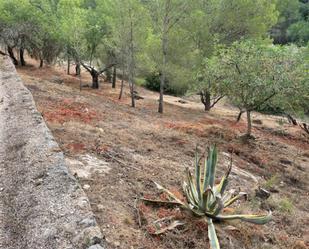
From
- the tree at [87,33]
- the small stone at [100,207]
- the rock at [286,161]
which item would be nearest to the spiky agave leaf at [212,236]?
the small stone at [100,207]

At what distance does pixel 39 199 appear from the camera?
5.11 m

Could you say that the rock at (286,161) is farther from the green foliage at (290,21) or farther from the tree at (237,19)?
the green foliage at (290,21)

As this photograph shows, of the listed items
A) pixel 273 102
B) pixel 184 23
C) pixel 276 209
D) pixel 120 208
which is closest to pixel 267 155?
pixel 273 102

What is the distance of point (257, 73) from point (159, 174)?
25.2 feet

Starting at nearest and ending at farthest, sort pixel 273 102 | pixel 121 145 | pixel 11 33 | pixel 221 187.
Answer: pixel 221 187 < pixel 121 145 < pixel 273 102 < pixel 11 33

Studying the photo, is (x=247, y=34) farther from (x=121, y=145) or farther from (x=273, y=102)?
(x=121, y=145)

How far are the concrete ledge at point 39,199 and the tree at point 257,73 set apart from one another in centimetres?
828

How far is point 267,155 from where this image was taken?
1249cm

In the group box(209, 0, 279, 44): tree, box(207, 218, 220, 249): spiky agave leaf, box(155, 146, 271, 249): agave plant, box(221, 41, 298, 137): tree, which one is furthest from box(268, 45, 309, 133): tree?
box(209, 0, 279, 44): tree

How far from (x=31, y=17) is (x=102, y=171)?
2549cm

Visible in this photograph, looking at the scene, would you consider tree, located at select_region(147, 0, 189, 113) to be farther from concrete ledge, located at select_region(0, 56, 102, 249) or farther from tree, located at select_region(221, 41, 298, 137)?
concrete ledge, located at select_region(0, 56, 102, 249)

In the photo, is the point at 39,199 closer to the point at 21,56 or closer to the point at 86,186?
the point at 86,186

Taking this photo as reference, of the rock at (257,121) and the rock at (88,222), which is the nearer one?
the rock at (88,222)

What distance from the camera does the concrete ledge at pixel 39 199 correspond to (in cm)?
435
